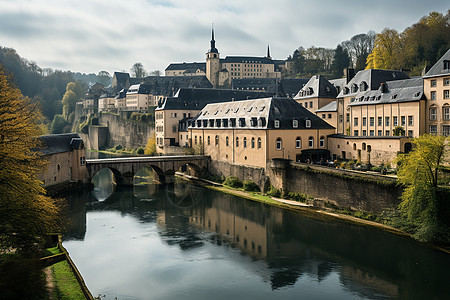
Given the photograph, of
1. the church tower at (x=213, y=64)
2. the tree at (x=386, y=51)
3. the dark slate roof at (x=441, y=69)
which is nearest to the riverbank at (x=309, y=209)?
the dark slate roof at (x=441, y=69)

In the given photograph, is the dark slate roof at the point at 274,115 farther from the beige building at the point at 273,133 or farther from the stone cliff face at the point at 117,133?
the stone cliff face at the point at 117,133

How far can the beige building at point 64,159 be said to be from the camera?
3322 cm

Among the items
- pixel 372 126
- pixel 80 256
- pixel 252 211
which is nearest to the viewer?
pixel 80 256

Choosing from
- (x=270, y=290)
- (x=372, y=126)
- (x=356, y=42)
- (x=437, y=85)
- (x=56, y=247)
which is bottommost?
(x=270, y=290)

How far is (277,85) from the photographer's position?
6675 centimetres

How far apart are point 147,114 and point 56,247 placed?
54716 millimetres

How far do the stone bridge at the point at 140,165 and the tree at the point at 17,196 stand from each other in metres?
22.1

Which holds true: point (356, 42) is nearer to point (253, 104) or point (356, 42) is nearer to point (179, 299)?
point (253, 104)

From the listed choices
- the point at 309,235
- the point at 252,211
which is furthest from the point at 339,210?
the point at 252,211

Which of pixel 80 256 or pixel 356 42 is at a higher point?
pixel 356 42

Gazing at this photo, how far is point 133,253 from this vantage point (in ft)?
69.0

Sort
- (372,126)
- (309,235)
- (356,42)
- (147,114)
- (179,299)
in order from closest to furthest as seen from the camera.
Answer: (179,299)
(309,235)
(372,126)
(147,114)
(356,42)

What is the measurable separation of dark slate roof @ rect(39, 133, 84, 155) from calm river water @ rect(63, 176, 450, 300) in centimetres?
639

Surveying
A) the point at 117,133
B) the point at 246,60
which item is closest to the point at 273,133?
the point at 117,133
